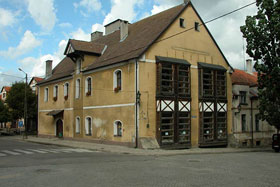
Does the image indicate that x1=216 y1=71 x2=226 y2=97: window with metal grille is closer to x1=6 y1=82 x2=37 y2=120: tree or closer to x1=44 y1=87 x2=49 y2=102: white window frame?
x1=44 y1=87 x2=49 y2=102: white window frame

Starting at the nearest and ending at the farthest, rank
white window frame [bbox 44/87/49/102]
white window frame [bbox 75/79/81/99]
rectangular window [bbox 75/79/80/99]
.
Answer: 1. white window frame [bbox 75/79/81/99]
2. rectangular window [bbox 75/79/80/99]
3. white window frame [bbox 44/87/49/102]

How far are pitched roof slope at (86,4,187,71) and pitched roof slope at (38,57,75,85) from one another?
5.16 meters

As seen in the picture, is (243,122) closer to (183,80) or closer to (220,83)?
(220,83)

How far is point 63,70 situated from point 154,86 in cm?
1583

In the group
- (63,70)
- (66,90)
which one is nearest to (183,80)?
(66,90)

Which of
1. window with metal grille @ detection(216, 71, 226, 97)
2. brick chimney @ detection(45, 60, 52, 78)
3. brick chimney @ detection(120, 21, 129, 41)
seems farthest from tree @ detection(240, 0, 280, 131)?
brick chimney @ detection(45, 60, 52, 78)

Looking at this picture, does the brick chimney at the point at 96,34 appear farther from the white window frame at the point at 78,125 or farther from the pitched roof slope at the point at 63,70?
the white window frame at the point at 78,125

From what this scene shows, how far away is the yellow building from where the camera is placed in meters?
22.9

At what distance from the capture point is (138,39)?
25.9 metres

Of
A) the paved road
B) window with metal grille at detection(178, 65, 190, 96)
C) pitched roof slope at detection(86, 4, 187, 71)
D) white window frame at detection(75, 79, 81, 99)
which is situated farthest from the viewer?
white window frame at detection(75, 79, 81, 99)

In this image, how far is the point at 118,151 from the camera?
20250mm

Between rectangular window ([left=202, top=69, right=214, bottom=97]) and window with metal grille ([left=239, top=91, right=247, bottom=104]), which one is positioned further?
window with metal grille ([left=239, top=91, right=247, bottom=104])

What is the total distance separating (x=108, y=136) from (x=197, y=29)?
1195 cm

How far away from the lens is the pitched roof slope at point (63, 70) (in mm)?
33075
